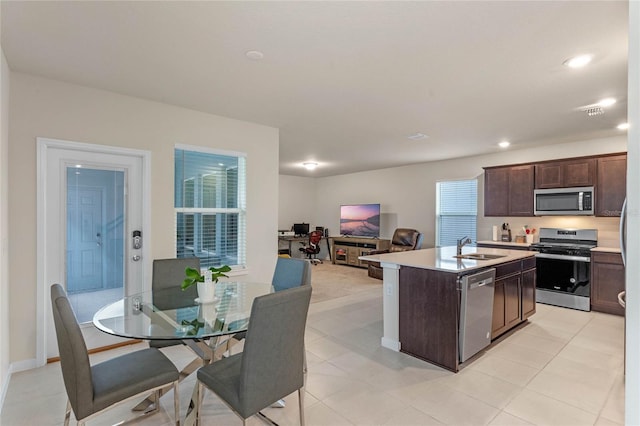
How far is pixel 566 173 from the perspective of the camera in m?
4.91

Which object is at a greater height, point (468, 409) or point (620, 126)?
point (620, 126)

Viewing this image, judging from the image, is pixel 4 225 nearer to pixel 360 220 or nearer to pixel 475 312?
pixel 475 312

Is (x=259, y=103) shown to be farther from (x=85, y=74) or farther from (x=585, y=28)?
(x=585, y=28)

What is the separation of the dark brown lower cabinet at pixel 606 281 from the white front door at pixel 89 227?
19.3 ft

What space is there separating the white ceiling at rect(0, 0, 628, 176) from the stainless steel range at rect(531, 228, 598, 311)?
1.80 meters

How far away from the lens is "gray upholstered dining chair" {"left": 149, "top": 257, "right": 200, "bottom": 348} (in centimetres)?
249

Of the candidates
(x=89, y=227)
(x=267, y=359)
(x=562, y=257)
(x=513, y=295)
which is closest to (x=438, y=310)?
(x=513, y=295)

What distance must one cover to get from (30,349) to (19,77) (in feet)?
7.99

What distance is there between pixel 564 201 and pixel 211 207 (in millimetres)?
5305

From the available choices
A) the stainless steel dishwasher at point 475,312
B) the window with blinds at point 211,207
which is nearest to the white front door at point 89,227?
the window with blinds at point 211,207

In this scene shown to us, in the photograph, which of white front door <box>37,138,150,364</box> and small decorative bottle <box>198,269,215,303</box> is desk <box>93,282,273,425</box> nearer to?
small decorative bottle <box>198,269,215,303</box>

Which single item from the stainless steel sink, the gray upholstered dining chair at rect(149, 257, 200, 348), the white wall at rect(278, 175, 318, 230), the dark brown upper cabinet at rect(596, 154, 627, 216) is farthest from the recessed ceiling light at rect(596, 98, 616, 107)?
the white wall at rect(278, 175, 318, 230)

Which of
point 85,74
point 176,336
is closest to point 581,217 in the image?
point 176,336

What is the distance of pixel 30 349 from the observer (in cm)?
282
